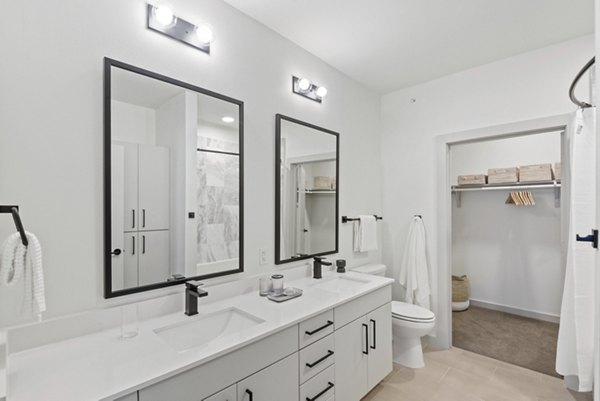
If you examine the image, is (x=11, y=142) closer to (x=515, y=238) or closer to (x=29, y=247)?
(x=29, y=247)

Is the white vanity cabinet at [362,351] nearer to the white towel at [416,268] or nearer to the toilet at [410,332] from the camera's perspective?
the toilet at [410,332]

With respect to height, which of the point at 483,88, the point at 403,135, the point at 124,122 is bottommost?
the point at 124,122

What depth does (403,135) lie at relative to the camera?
10.4 ft

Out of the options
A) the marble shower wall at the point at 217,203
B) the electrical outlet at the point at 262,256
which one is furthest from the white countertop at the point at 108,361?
the electrical outlet at the point at 262,256

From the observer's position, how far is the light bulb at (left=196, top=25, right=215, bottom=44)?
1608 mm

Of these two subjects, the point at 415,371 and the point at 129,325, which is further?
the point at 415,371

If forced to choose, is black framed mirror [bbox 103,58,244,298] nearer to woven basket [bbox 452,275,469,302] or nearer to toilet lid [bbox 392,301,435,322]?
toilet lid [bbox 392,301,435,322]

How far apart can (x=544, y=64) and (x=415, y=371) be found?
2755 mm

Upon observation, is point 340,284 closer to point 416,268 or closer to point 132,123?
point 416,268

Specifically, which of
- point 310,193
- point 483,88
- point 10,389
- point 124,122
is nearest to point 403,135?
point 483,88

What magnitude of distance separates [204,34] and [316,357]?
6.12ft

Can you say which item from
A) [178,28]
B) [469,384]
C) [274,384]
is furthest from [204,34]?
[469,384]

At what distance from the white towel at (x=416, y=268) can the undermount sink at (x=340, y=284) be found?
91 cm

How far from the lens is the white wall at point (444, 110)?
2346mm
